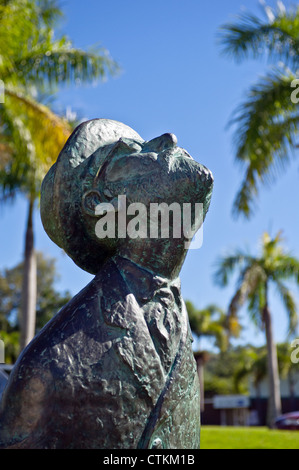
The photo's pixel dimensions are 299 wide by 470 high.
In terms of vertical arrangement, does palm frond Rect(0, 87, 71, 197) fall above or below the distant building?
above

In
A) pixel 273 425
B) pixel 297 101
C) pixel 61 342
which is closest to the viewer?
pixel 61 342

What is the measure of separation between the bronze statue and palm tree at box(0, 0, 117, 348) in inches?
260

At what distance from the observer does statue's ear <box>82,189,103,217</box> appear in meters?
1.79

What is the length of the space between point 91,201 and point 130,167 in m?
0.18

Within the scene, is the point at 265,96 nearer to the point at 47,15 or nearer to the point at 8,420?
the point at 47,15

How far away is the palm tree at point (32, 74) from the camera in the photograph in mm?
8445

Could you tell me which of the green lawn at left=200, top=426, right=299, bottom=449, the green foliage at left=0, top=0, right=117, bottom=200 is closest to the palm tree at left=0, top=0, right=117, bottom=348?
the green foliage at left=0, top=0, right=117, bottom=200

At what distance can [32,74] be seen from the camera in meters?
9.27

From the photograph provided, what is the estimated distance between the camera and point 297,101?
28.3 feet

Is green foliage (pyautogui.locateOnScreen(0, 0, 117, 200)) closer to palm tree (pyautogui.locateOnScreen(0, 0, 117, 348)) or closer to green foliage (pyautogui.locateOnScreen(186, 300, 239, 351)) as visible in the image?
palm tree (pyautogui.locateOnScreen(0, 0, 117, 348))

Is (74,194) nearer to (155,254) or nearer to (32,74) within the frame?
(155,254)

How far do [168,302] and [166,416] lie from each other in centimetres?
36
